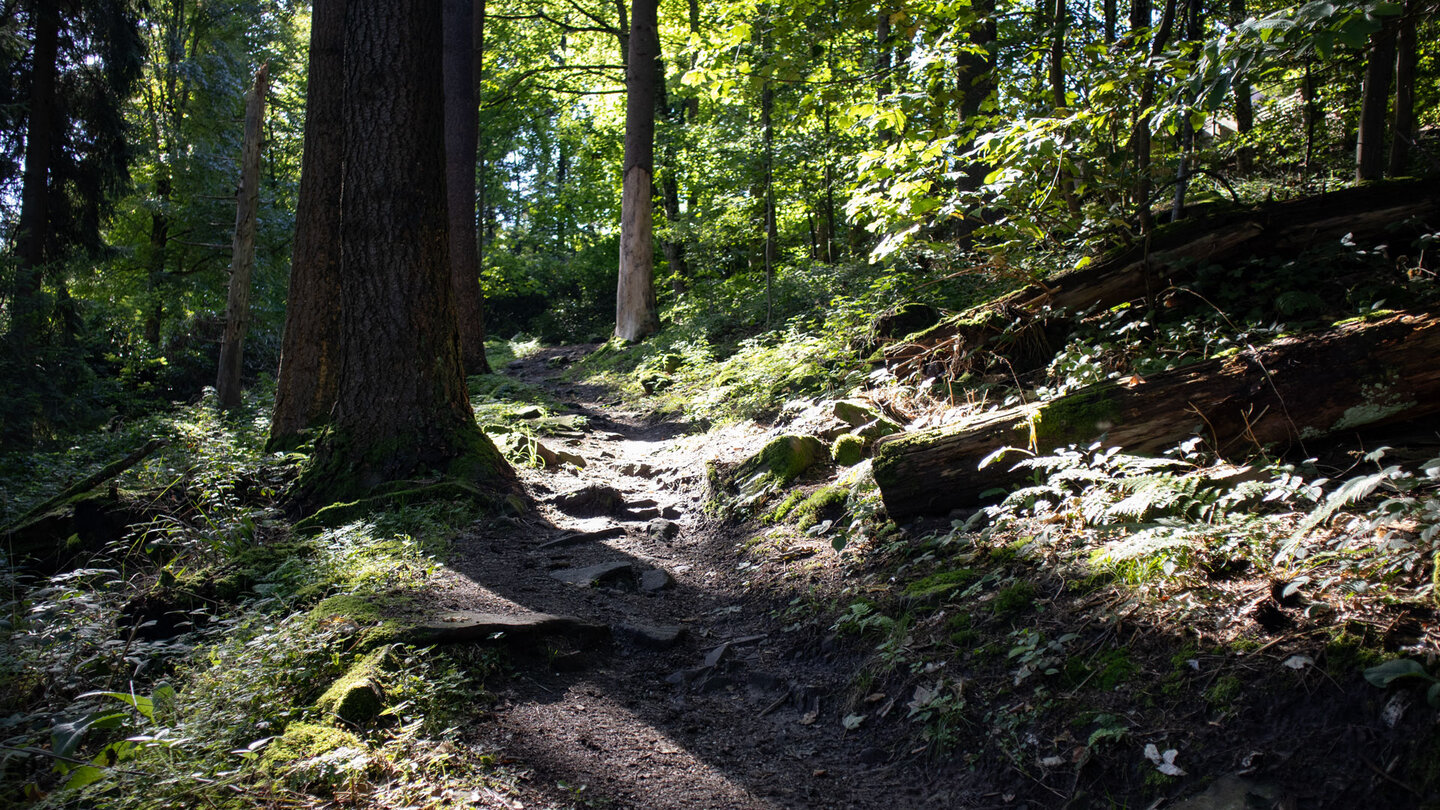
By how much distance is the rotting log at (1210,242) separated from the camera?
5.30 m

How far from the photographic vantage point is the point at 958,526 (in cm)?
412

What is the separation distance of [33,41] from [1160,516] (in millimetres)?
16992

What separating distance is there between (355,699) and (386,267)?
4054 mm

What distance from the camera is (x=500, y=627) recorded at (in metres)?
3.58

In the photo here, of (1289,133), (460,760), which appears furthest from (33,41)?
(1289,133)

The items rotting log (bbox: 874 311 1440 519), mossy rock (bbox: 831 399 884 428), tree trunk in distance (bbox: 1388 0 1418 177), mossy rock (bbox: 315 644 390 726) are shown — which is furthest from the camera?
tree trunk in distance (bbox: 1388 0 1418 177)

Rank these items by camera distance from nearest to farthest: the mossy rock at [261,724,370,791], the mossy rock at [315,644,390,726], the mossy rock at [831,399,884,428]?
the mossy rock at [261,724,370,791] → the mossy rock at [315,644,390,726] → the mossy rock at [831,399,884,428]

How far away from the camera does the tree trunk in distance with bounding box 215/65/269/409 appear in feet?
37.4

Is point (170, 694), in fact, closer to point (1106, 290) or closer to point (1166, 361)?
point (1166, 361)

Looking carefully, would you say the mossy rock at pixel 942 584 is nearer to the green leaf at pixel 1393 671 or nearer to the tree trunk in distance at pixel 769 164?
the green leaf at pixel 1393 671

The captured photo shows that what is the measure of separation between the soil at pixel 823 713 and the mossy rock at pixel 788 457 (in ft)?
3.15

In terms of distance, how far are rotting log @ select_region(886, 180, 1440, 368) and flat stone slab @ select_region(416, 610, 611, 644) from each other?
3.75 metres

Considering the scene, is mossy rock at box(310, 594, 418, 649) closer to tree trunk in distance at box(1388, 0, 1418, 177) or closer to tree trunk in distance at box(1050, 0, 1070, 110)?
tree trunk in distance at box(1050, 0, 1070, 110)

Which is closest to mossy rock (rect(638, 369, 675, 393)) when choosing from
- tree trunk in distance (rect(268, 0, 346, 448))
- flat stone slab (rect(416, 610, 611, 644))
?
tree trunk in distance (rect(268, 0, 346, 448))
